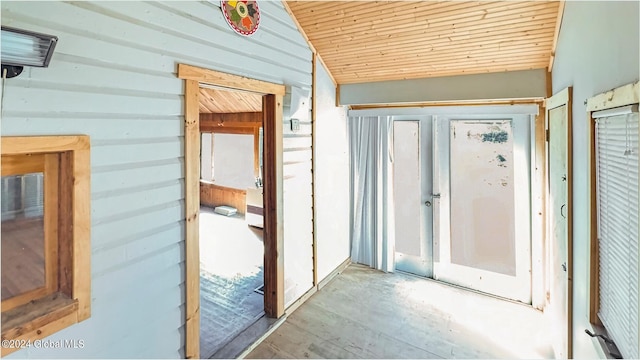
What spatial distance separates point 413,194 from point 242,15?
8.54 feet

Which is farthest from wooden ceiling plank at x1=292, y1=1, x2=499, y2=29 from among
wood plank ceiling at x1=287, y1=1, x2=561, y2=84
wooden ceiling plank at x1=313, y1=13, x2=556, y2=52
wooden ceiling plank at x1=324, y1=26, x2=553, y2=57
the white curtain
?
the white curtain

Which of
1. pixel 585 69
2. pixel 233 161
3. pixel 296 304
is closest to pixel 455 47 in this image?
pixel 585 69

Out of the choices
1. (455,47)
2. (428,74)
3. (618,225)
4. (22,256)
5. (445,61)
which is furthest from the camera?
(428,74)

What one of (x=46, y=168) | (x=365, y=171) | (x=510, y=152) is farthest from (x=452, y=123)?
(x=46, y=168)

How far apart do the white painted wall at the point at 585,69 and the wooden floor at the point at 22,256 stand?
8.26 ft

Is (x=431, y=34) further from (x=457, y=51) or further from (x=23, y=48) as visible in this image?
(x=23, y=48)

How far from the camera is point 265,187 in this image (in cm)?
296

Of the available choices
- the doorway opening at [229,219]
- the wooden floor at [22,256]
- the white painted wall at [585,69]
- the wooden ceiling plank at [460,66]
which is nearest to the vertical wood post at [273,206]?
the doorway opening at [229,219]

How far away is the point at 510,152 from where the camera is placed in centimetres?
336

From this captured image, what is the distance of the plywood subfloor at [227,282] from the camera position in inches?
110

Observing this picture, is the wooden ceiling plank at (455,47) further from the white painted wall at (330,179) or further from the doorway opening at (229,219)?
the doorway opening at (229,219)

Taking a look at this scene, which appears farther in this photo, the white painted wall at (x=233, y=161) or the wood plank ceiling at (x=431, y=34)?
the white painted wall at (x=233, y=161)

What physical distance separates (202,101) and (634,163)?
585 cm

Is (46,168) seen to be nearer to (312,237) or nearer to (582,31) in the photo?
(312,237)
